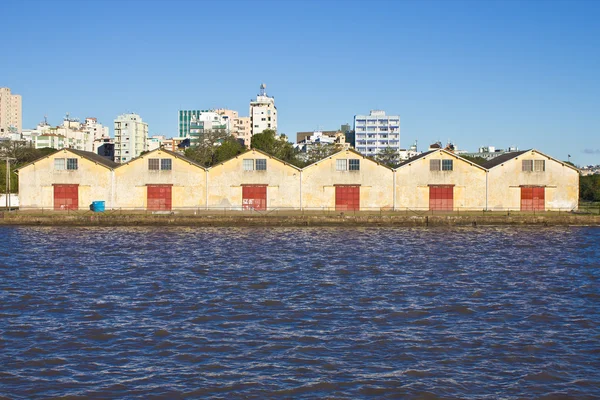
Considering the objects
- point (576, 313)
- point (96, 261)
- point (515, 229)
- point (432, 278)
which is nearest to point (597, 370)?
point (576, 313)

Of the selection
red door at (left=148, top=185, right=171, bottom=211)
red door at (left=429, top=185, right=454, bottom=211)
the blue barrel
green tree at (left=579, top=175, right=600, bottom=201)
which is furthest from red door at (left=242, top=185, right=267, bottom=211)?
green tree at (left=579, top=175, right=600, bottom=201)

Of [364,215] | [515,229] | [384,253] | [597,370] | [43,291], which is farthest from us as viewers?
[364,215]

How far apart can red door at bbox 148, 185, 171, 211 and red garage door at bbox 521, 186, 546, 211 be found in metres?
36.3

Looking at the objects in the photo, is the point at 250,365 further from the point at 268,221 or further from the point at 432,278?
the point at 268,221

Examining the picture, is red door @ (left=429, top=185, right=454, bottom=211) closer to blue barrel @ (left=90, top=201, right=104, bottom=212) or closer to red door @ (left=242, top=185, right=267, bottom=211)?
red door @ (left=242, top=185, right=267, bottom=211)

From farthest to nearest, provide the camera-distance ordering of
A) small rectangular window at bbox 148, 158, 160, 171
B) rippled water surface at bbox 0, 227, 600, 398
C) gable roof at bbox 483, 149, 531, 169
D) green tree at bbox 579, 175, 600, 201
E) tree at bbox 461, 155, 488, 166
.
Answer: green tree at bbox 579, 175, 600, 201 → tree at bbox 461, 155, 488, 166 → gable roof at bbox 483, 149, 531, 169 → small rectangular window at bbox 148, 158, 160, 171 → rippled water surface at bbox 0, 227, 600, 398

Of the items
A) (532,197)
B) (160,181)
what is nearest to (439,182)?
(532,197)

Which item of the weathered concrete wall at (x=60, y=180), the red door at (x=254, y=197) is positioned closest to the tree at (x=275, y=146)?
the red door at (x=254, y=197)

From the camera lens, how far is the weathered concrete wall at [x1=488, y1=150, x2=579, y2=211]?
67.6 meters

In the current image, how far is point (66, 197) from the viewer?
67875 millimetres

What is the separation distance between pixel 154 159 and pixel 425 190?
91.2 ft

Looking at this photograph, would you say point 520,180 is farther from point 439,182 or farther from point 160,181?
point 160,181

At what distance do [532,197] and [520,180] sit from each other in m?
2.23

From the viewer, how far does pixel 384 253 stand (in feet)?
136
